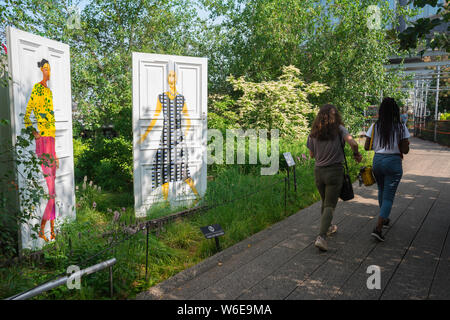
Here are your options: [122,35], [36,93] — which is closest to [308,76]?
[122,35]

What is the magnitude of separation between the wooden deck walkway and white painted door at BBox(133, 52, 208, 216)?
184 cm

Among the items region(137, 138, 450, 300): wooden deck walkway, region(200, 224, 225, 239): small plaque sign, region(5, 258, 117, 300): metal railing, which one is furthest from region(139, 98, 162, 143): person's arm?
region(5, 258, 117, 300): metal railing

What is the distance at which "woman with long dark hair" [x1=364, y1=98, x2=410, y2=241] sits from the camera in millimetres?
4562

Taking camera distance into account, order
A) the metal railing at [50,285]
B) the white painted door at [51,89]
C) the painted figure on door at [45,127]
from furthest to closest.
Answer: the painted figure on door at [45,127] → the white painted door at [51,89] → the metal railing at [50,285]

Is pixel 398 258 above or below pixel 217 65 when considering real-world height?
below

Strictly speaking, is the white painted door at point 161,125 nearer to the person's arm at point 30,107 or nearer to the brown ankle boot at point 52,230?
the brown ankle boot at point 52,230

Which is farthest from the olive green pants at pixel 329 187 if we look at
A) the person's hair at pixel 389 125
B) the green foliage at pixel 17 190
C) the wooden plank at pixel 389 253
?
the green foliage at pixel 17 190

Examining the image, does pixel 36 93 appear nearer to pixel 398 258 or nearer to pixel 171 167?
pixel 171 167

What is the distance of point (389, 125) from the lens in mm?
4586

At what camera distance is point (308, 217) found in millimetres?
5859

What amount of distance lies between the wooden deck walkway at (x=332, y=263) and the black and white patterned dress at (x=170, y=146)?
1956 mm

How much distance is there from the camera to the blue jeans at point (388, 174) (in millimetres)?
4582
